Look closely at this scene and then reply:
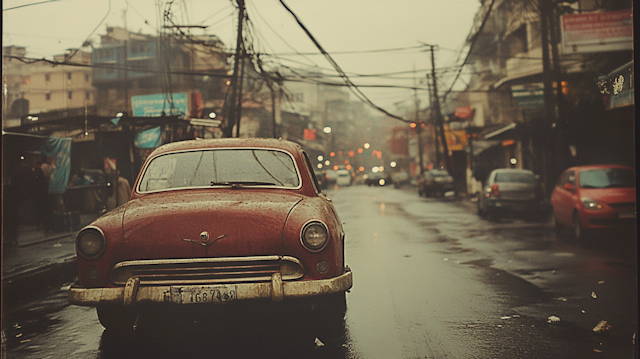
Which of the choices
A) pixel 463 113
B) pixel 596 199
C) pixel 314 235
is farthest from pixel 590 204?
pixel 463 113

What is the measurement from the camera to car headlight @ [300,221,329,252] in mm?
4363

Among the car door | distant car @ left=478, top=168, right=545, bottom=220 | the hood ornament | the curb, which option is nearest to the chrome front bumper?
the hood ornament

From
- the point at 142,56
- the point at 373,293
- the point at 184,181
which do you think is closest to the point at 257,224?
the point at 184,181

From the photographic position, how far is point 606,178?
11875mm

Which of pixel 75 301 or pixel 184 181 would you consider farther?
pixel 184 181

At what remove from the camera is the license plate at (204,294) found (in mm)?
4160

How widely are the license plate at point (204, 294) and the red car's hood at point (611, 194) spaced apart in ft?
29.4

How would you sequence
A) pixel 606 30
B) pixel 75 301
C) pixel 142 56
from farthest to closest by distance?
pixel 142 56, pixel 606 30, pixel 75 301

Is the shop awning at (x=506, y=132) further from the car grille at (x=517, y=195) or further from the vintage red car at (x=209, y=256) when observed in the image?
the vintage red car at (x=209, y=256)

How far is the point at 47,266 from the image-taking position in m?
9.85

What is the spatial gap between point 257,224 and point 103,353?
156cm

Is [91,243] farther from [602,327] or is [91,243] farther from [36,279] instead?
[36,279]

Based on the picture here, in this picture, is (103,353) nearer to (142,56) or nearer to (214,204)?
(214,204)

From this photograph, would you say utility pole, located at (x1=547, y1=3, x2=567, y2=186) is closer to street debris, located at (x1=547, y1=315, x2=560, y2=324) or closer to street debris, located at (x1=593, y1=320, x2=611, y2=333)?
street debris, located at (x1=547, y1=315, x2=560, y2=324)
